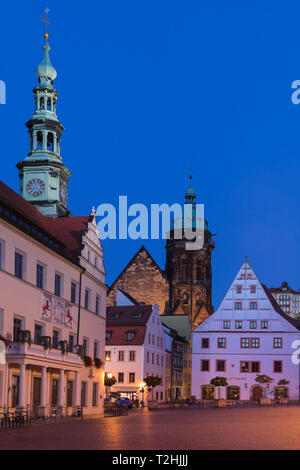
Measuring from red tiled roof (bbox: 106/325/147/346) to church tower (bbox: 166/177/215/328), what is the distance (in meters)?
40.0

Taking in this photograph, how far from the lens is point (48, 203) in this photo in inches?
2950

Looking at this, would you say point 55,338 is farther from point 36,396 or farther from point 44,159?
point 44,159

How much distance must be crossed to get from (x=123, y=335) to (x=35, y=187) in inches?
754

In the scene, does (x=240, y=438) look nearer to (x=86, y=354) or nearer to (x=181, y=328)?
(x=86, y=354)

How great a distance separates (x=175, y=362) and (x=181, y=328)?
1056cm

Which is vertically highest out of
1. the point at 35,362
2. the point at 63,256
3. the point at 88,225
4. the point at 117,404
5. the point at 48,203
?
A: the point at 48,203

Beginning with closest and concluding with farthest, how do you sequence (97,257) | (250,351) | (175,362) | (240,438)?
(240,438) < (97,257) < (250,351) < (175,362)

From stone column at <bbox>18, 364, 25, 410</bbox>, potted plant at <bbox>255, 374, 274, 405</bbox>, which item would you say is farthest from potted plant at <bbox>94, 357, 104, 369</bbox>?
potted plant at <bbox>255, 374, 274, 405</bbox>

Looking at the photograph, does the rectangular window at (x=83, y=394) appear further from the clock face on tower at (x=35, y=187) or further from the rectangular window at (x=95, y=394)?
the clock face on tower at (x=35, y=187)

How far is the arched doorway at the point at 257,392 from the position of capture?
8288 cm

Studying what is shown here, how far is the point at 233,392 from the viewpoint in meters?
83.8

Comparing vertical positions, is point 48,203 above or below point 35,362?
above

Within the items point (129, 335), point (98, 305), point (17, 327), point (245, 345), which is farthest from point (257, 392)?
point (17, 327)
